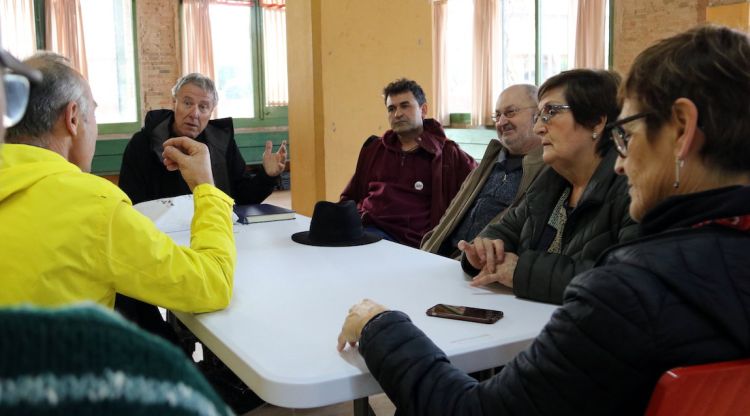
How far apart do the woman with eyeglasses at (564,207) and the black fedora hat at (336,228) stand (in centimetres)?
56

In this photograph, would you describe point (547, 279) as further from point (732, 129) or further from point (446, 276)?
point (732, 129)

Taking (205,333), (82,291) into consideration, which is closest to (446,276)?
(205,333)

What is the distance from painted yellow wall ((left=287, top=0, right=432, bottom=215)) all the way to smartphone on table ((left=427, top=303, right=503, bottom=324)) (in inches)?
139

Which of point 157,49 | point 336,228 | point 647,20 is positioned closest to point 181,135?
point 336,228

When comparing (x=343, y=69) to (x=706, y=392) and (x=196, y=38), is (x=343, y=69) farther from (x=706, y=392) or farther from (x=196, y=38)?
(x=196, y=38)

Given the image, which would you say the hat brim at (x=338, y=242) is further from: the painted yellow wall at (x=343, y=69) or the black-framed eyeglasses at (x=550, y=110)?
the painted yellow wall at (x=343, y=69)

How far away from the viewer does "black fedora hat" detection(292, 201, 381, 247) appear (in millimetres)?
2715

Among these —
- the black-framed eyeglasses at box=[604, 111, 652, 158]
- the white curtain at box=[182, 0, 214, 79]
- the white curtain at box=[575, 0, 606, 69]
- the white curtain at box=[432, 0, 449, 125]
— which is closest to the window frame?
the white curtain at box=[182, 0, 214, 79]

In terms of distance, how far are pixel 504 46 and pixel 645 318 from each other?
30.5 feet

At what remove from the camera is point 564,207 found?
2.22 meters

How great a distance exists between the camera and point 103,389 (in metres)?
0.46

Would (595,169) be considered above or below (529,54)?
below

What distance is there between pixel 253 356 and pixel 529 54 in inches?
342

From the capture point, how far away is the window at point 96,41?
29.9 feet
